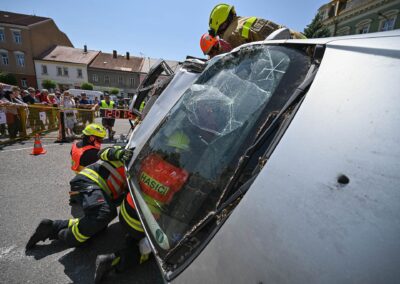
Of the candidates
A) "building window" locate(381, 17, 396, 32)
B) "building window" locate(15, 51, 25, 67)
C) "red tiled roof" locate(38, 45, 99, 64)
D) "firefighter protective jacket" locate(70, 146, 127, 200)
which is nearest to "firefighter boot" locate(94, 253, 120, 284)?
"firefighter protective jacket" locate(70, 146, 127, 200)

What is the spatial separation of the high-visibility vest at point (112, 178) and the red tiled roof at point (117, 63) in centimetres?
4116

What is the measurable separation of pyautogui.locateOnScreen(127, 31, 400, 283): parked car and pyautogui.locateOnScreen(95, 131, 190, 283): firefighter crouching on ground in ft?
0.06

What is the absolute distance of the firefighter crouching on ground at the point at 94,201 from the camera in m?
2.11

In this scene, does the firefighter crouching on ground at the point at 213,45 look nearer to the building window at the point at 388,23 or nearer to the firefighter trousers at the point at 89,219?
the firefighter trousers at the point at 89,219

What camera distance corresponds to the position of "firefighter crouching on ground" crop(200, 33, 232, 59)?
275cm

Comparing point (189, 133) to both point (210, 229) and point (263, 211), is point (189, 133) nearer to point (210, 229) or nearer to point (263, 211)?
point (210, 229)

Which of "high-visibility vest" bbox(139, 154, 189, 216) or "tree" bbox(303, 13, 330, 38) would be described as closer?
"high-visibility vest" bbox(139, 154, 189, 216)

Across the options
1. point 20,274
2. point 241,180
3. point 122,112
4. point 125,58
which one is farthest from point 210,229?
point 125,58

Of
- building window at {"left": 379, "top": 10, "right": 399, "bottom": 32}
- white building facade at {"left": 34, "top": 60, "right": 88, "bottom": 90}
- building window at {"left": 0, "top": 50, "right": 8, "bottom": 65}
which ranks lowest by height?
white building facade at {"left": 34, "top": 60, "right": 88, "bottom": 90}

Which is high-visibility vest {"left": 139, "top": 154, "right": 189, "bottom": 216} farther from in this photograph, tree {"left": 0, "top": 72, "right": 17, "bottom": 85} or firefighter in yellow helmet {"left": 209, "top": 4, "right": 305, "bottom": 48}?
tree {"left": 0, "top": 72, "right": 17, "bottom": 85}

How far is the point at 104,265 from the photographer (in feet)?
5.91

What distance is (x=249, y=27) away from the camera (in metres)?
2.57

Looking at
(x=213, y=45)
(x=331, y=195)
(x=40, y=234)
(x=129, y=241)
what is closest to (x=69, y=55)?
(x=213, y=45)

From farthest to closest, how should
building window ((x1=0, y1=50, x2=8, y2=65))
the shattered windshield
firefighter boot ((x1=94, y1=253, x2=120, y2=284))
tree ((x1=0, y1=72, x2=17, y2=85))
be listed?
building window ((x1=0, y1=50, x2=8, y2=65))
tree ((x1=0, y1=72, x2=17, y2=85))
firefighter boot ((x1=94, y1=253, x2=120, y2=284))
the shattered windshield
